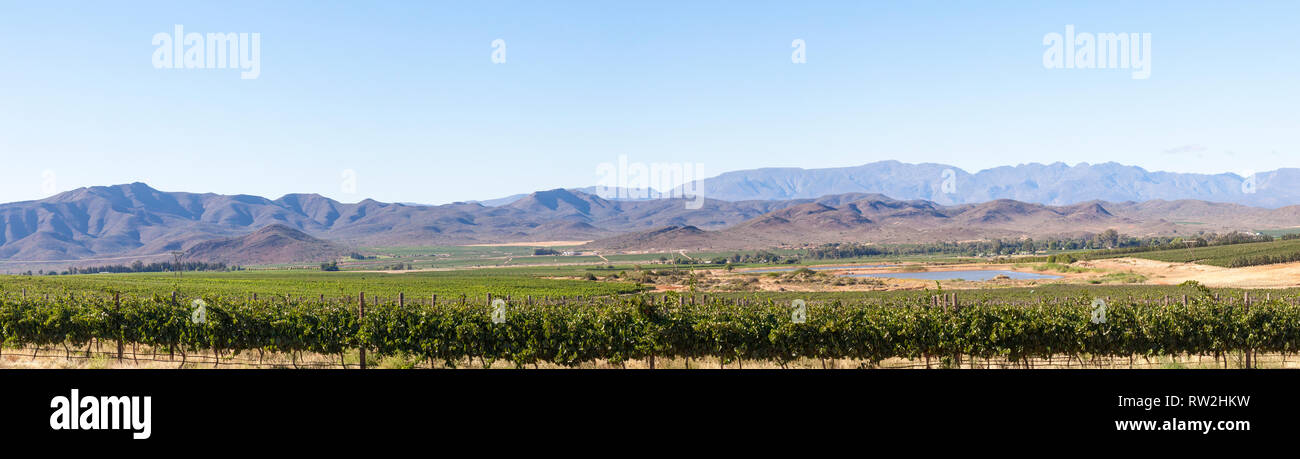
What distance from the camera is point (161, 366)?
759 inches

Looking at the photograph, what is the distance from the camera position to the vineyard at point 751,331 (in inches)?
712

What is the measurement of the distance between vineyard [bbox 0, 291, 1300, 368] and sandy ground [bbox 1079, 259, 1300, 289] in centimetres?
6691

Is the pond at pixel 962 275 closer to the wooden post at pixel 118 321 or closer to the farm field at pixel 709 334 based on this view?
the farm field at pixel 709 334

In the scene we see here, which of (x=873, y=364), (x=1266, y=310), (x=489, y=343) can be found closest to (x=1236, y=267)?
(x=1266, y=310)

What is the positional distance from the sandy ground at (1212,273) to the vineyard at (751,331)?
66.9 metres

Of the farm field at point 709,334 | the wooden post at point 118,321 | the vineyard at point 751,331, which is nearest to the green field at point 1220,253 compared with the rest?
the farm field at point 709,334

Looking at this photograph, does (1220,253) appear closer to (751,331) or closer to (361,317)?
(751,331)

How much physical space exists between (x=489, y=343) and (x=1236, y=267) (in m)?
110

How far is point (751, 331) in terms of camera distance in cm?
1811

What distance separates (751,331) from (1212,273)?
98696mm

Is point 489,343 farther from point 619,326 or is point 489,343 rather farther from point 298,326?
point 298,326

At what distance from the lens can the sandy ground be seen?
7581cm
